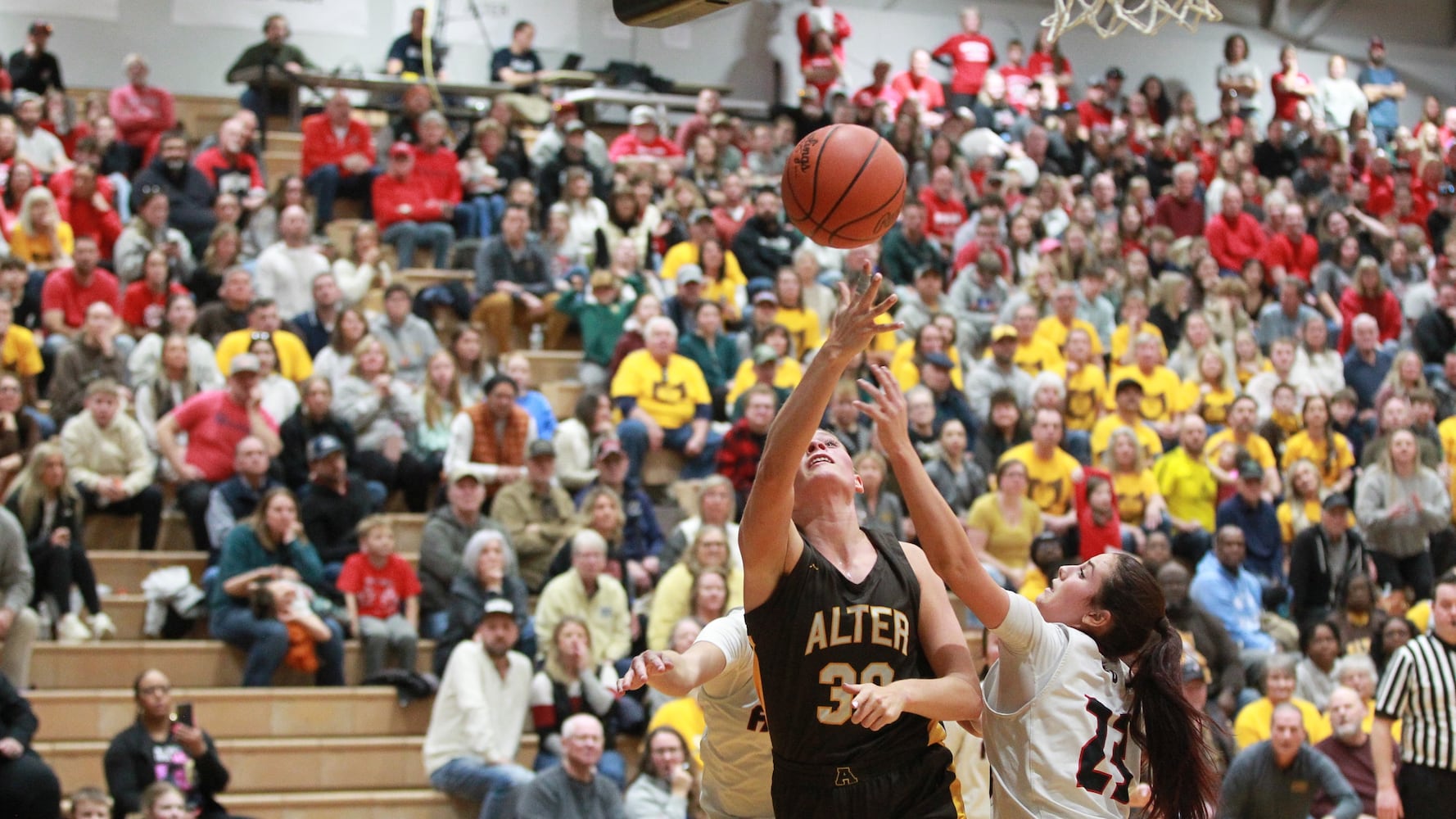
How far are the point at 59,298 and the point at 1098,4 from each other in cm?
740

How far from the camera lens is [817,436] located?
4.49 meters

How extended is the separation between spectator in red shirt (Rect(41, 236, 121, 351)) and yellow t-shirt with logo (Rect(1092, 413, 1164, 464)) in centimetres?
703

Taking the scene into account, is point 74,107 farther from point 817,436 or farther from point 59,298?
point 817,436

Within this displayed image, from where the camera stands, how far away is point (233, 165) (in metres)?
13.2

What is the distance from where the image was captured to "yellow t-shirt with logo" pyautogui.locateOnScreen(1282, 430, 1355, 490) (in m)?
12.6

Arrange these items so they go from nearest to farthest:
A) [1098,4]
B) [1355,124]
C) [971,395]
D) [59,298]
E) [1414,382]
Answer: [1098,4]
[59,298]
[971,395]
[1414,382]
[1355,124]

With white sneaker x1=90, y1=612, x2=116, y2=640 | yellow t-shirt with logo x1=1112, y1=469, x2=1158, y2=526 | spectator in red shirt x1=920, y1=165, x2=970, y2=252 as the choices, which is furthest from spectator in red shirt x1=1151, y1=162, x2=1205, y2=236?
white sneaker x1=90, y1=612, x2=116, y2=640

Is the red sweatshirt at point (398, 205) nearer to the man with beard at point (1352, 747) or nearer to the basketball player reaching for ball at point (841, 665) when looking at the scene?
the man with beard at point (1352, 747)

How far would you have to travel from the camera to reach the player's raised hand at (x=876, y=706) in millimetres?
3832

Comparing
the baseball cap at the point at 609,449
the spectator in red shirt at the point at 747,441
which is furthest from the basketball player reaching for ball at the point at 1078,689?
the spectator in red shirt at the point at 747,441

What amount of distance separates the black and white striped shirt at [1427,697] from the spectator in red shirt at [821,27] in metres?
12.1

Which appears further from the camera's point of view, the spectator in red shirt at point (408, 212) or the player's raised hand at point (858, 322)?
the spectator in red shirt at point (408, 212)

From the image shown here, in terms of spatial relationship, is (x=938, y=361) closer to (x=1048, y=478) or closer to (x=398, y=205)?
(x=1048, y=478)

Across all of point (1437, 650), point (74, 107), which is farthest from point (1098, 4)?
point (74, 107)
